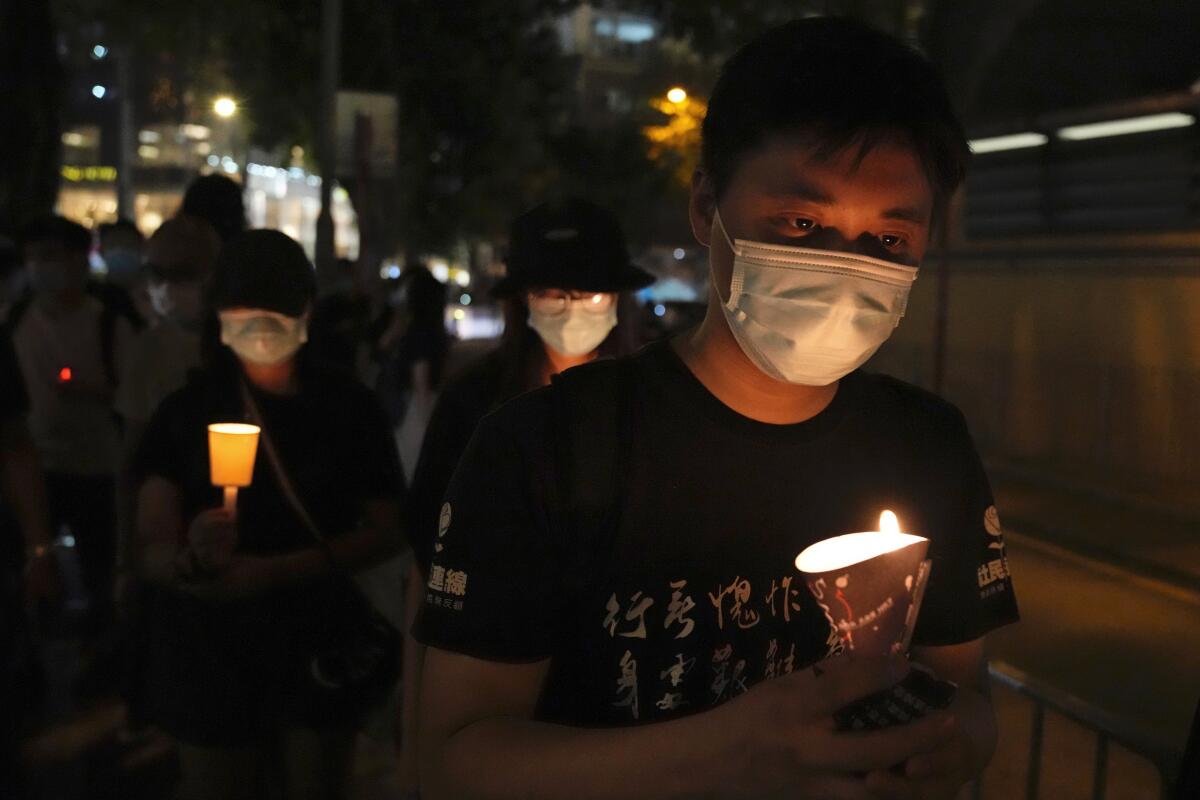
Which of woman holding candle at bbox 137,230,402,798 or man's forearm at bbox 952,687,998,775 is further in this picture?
woman holding candle at bbox 137,230,402,798

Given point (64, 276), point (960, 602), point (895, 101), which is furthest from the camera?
point (64, 276)

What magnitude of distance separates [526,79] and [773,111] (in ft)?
107

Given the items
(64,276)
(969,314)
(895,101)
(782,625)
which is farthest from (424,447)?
(969,314)

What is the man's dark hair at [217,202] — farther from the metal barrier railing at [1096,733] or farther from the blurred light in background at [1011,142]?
the blurred light in background at [1011,142]

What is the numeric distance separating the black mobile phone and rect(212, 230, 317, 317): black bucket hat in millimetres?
2538

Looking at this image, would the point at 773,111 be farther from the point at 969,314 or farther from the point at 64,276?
the point at 969,314

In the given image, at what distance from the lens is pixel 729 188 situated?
66.6 inches

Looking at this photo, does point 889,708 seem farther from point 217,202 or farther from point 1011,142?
point 1011,142

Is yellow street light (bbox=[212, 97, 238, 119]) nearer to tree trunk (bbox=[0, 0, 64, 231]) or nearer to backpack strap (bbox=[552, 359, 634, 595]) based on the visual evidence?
tree trunk (bbox=[0, 0, 64, 231])

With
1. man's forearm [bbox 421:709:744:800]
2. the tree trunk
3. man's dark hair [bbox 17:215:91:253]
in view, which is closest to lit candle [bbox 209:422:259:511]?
man's forearm [bbox 421:709:744:800]

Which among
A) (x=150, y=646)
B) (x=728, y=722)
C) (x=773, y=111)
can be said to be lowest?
(x=150, y=646)

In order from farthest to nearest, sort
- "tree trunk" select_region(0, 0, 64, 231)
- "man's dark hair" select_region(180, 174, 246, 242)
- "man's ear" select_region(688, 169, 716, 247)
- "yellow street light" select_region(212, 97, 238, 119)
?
"yellow street light" select_region(212, 97, 238, 119), "tree trunk" select_region(0, 0, 64, 231), "man's dark hair" select_region(180, 174, 246, 242), "man's ear" select_region(688, 169, 716, 247)

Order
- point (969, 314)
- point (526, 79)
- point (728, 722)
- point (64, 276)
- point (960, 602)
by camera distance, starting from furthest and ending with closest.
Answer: point (526, 79), point (969, 314), point (64, 276), point (960, 602), point (728, 722)

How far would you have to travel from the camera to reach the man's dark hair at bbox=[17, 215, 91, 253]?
6.31 m
